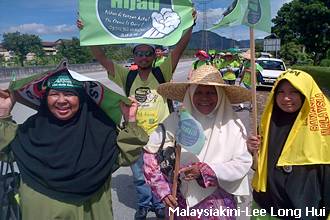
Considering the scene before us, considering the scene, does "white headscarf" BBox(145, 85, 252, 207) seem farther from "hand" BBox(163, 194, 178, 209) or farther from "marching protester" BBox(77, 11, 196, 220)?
"marching protester" BBox(77, 11, 196, 220)

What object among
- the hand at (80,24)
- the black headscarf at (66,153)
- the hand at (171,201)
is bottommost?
the hand at (171,201)

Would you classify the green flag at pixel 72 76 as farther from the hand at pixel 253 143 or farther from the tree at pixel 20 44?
the tree at pixel 20 44

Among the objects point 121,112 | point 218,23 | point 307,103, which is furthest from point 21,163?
point 307,103

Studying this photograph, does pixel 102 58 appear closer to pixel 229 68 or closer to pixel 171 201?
pixel 171 201

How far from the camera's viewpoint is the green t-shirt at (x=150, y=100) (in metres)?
4.01

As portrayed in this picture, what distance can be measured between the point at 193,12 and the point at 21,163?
1705mm

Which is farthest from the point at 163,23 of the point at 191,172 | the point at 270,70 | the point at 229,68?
the point at 270,70

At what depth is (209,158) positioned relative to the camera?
2521 millimetres

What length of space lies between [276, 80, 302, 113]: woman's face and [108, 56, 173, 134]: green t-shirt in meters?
1.65

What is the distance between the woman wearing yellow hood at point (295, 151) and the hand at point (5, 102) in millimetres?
1432

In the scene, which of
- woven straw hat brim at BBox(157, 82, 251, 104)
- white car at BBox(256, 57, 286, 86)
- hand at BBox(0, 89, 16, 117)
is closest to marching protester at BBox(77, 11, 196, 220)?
woven straw hat brim at BBox(157, 82, 251, 104)

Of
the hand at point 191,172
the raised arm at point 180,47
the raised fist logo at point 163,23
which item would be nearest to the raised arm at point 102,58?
the raised arm at point 180,47

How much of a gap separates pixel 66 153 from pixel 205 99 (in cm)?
89

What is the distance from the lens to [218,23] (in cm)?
267
